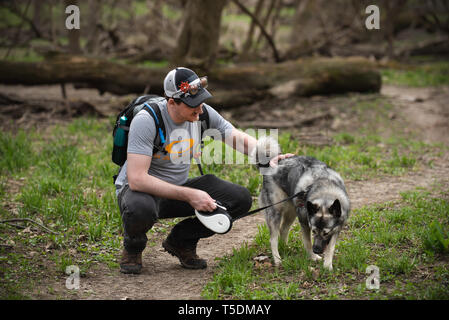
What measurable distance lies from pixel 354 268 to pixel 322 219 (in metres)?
0.64

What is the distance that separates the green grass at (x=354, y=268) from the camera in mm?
4020

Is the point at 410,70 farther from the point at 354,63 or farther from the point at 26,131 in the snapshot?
the point at 26,131

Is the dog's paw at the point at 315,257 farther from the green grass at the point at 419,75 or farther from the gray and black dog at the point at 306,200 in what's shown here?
the green grass at the point at 419,75

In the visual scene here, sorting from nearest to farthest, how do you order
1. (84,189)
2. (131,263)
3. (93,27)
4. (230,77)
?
(131,263)
(84,189)
(230,77)
(93,27)

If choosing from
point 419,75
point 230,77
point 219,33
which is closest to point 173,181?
point 230,77

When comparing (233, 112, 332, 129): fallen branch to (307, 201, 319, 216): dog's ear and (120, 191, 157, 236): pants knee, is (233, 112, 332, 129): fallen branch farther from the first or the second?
(120, 191, 157, 236): pants knee

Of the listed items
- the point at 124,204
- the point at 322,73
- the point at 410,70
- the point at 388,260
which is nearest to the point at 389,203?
the point at 388,260

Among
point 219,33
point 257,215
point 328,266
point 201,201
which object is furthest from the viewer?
point 219,33

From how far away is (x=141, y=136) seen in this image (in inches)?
165

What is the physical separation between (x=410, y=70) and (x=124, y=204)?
564 inches

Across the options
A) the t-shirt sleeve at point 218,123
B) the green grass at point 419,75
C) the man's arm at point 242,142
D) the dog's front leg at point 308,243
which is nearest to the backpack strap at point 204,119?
the t-shirt sleeve at point 218,123

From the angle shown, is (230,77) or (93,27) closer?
(230,77)

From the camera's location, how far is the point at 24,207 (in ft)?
19.7

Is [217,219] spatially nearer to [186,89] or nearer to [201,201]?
[201,201]
